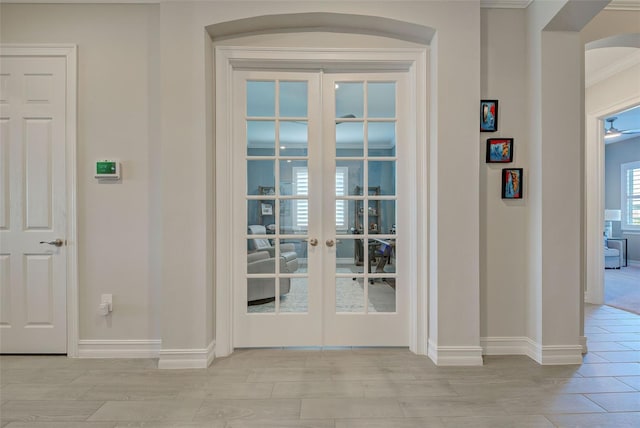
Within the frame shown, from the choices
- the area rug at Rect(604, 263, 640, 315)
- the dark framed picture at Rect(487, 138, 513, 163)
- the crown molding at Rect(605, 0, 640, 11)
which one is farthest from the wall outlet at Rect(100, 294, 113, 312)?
the area rug at Rect(604, 263, 640, 315)

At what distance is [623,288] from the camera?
194 inches

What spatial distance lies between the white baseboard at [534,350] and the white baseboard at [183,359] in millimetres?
2155

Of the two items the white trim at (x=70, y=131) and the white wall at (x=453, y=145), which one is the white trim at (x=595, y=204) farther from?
the white trim at (x=70, y=131)

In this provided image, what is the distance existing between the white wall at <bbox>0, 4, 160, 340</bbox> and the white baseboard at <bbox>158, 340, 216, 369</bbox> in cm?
37

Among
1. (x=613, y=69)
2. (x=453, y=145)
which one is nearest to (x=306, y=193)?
(x=453, y=145)

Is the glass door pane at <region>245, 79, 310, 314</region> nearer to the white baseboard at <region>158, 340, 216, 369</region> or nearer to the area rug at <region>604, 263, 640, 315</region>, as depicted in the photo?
the white baseboard at <region>158, 340, 216, 369</region>

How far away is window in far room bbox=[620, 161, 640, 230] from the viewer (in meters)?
7.25

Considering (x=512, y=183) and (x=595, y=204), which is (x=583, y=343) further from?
(x=595, y=204)

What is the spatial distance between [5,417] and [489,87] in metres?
3.84

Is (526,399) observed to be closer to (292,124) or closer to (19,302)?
(292,124)

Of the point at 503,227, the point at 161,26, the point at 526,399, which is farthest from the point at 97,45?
the point at 526,399

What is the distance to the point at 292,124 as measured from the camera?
Result: 8.75 ft

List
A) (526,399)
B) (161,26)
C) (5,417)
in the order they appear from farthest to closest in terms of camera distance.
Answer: (161,26)
(526,399)
(5,417)

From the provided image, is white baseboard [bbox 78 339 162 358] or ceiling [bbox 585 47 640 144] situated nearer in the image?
white baseboard [bbox 78 339 162 358]
